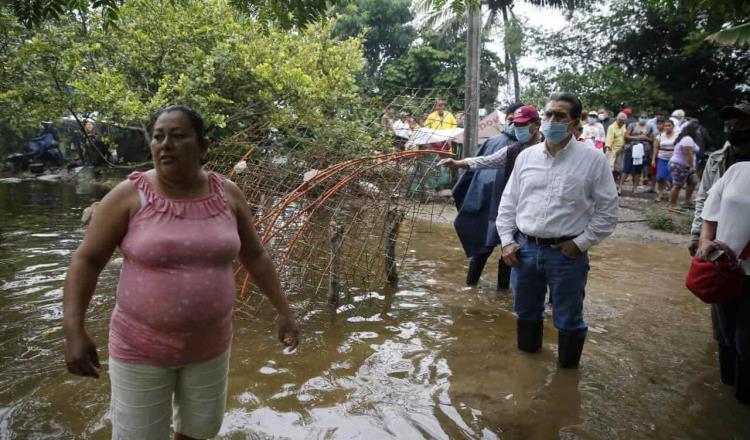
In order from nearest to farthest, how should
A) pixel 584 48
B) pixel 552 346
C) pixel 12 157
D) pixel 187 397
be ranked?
1. pixel 187 397
2. pixel 552 346
3. pixel 584 48
4. pixel 12 157

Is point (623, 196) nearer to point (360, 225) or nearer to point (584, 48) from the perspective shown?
point (584, 48)

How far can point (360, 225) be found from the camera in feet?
17.0

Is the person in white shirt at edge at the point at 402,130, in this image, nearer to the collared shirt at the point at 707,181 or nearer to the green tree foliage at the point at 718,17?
the green tree foliage at the point at 718,17

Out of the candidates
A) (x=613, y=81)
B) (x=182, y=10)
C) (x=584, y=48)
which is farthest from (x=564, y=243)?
(x=584, y=48)

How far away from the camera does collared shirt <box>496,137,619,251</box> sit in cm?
340

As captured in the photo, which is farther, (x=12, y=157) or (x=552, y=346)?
(x=12, y=157)

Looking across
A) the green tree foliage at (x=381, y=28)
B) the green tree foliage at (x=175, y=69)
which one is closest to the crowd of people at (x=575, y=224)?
the green tree foliage at (x=175, y=69)

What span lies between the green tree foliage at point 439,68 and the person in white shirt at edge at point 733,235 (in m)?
17.3

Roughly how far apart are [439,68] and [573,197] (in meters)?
18.6

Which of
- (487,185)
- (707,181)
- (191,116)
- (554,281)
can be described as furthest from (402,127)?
(191,116)

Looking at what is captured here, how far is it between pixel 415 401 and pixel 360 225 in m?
2.05

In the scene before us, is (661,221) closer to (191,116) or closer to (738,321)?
(738,321)

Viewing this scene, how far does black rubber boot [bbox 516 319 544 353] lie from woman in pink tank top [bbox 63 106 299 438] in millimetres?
2516

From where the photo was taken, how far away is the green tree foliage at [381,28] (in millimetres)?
24188
